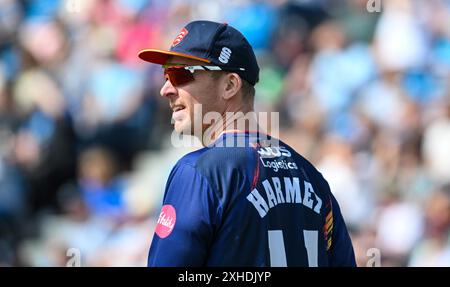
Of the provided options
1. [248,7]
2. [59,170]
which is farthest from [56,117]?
[248,7]

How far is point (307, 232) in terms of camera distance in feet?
9.05

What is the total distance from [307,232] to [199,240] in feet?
1.47

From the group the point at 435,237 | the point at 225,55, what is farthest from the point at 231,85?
the point at 435,237

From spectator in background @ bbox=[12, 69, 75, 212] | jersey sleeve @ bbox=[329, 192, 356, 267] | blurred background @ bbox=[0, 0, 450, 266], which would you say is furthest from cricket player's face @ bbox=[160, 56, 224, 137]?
spectator in background @ bbox=[12, 69, 75, 212]

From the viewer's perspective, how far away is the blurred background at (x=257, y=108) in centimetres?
634

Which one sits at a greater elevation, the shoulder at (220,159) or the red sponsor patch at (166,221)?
the shoulder at (220,159)

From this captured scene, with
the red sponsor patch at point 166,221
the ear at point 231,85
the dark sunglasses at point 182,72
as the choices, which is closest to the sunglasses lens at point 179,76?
the dark sunglasses at point 182,72

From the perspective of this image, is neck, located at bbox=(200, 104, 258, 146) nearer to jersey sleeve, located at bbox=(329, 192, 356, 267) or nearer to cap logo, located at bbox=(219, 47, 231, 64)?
cap logo, located at bbox=(219, 47, 231, 64)

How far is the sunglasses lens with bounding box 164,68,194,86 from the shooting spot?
2895mm

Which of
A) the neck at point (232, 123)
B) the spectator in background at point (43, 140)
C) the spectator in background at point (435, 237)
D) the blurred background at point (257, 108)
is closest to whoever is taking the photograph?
the neck at point (232, 123)

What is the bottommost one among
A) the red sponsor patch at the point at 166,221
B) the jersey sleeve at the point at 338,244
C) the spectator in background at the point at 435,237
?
the spectator in background at the point at 435,237

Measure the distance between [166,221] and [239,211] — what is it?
0.86 feet

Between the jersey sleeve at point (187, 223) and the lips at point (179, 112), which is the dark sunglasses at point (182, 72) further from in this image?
the jersey sleeve at point (187, 223)

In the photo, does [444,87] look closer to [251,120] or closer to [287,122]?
[287,122]
